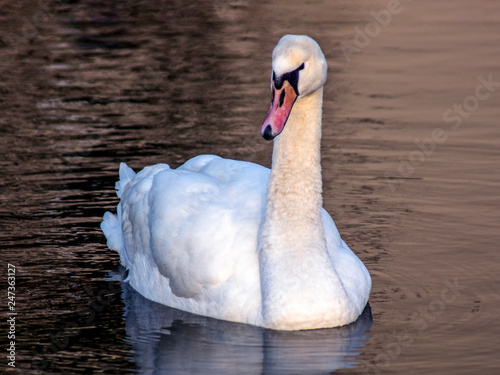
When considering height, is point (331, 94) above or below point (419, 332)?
above

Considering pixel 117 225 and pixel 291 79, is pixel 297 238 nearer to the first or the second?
pixel 291 79

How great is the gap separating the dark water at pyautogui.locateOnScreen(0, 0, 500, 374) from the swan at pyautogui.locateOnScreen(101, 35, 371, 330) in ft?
0.65

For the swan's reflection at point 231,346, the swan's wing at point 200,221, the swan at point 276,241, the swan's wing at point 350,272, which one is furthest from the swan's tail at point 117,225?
the swan's wing at point 350,272

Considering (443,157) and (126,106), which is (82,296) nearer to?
(443,157)

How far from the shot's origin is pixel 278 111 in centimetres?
822

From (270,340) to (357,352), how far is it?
2.52 ft

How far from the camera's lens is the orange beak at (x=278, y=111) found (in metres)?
8.02

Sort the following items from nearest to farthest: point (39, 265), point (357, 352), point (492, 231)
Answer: point (357, 352), point (39, 265), point (492, 231)

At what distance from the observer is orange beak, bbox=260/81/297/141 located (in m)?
8.02

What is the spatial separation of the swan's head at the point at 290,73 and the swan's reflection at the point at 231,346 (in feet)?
6.27

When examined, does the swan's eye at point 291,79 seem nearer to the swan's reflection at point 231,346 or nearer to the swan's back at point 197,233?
the swan's back at point 197,233

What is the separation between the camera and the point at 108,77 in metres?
19.9

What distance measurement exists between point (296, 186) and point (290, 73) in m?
1.16

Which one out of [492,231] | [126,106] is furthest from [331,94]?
[492,231]
